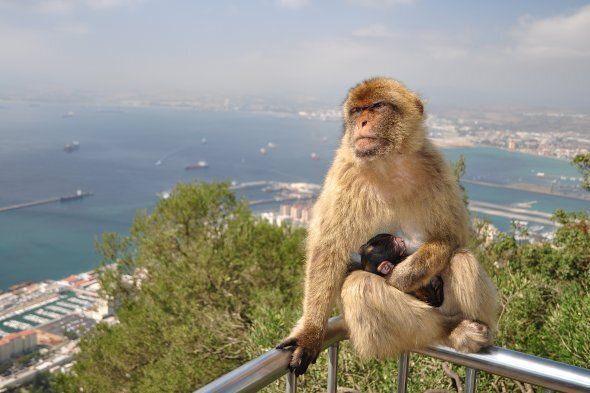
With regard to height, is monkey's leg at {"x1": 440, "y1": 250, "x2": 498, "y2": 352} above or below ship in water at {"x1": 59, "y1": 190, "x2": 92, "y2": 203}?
above

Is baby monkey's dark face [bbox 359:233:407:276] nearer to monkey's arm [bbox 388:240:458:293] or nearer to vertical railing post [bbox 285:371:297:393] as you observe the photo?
monkey's arm [bbox 388:240:458:293]

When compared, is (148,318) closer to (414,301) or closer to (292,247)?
(292,247)

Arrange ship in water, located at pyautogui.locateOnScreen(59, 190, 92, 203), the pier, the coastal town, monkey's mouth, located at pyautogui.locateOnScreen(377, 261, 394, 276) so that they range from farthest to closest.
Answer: ship in water, located at pyautogui.locateOnScreen(59, 190, 92, 203), the pier, the coastal town, monkey's mouth, located at pyautogui.locateOnScreen(377, 261, 394, 276)

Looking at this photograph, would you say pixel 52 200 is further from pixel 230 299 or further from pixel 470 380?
pixel 470 380

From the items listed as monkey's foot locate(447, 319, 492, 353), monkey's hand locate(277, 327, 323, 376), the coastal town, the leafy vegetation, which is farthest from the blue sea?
the coastal town

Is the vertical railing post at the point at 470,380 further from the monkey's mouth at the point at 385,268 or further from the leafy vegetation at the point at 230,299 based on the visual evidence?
the leafy vegetation at the point at 230,299

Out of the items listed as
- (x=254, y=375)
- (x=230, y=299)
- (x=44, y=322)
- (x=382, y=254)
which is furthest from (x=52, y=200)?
(x=254, y=375)
